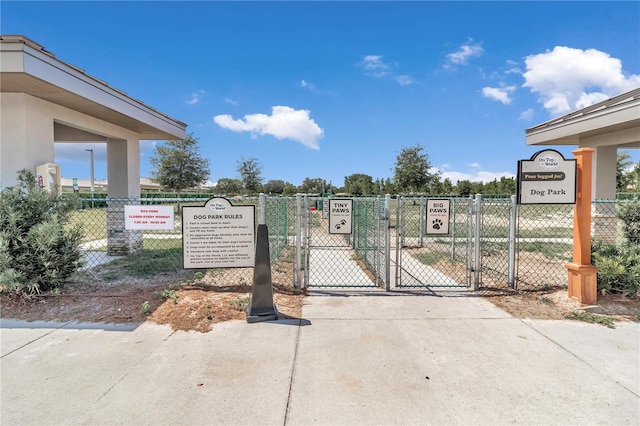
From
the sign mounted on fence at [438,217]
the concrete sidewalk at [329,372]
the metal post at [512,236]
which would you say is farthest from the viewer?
the sign mounted on fence at [438,217]

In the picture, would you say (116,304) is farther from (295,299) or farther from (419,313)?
(419,313)

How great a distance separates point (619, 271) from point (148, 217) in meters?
7.30

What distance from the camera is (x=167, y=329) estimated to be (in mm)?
4207

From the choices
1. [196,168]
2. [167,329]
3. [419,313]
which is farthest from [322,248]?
[196,168]

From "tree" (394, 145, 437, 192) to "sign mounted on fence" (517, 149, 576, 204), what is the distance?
31.5 metres

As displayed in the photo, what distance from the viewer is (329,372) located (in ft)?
10.6

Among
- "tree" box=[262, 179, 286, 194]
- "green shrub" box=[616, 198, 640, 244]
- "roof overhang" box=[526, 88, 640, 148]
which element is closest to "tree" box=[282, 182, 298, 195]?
"tree" box=[262, 179, 286, 194]

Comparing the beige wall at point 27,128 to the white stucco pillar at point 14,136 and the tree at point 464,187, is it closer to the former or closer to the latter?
the white stucco pillar at point 14,136

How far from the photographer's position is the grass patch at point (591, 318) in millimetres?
4486

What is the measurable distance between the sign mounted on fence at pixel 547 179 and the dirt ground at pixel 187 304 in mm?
1580

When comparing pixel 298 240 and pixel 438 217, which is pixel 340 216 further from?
pixel 438 217

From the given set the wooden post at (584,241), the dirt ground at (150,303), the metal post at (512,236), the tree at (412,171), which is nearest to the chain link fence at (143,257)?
the dirt ground at (150,303)

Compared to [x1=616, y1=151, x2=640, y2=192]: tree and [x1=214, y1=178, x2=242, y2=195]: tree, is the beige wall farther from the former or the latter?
[x1=616, y1=151, x2=640, y2=192]: tree

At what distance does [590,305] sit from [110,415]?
6.14 meters
